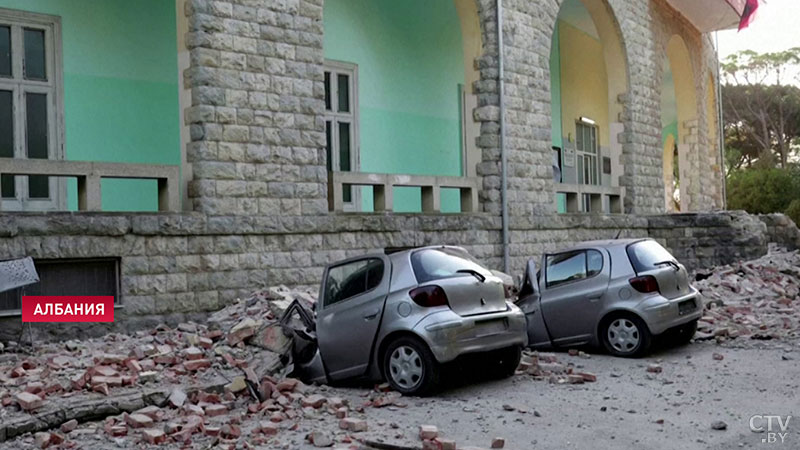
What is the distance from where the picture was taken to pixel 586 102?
24.1 metres

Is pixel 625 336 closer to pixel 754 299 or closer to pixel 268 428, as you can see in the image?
pixel 268 428

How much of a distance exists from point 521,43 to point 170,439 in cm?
1179

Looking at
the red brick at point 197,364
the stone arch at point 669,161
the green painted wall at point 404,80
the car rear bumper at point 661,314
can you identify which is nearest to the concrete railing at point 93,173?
the red brick at point 197,364

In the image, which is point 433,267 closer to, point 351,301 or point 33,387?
point 351,301

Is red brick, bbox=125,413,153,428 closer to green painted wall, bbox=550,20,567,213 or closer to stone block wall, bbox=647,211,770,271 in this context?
stone block wall, bbox=647,211,770,271

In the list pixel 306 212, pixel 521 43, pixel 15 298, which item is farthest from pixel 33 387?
pixel 521 43

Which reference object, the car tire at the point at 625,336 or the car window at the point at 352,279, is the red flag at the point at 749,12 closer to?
the car tire at the point at 625,336

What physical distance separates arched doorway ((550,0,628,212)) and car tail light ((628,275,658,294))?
7.37m

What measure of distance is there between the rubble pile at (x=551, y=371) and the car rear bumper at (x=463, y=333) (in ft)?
2.31

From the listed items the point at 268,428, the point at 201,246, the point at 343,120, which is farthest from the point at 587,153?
the point at 268,428

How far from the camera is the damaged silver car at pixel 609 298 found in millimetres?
10156

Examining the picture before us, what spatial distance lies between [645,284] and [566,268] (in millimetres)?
1013

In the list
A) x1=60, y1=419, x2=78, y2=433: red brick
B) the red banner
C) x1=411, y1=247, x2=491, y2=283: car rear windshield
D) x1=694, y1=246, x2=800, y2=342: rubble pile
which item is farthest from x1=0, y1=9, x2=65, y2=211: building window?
x1=694, y1=246, x2=800, y2=342: rubble pile

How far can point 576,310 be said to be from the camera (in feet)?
34.3
